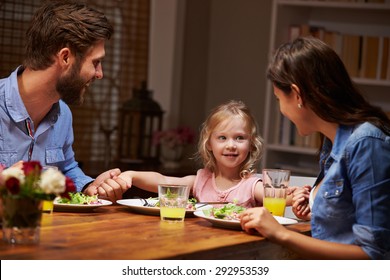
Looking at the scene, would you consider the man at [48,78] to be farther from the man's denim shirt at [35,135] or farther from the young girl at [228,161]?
the young girl at [228,161]

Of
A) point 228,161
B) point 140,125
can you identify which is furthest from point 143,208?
point 140,125

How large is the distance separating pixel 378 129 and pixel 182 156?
3108 millimetres

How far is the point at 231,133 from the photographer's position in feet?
9.29

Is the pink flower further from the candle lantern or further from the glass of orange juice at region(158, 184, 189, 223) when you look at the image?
the glass of orange juice at region(158, 184, 189, 223)

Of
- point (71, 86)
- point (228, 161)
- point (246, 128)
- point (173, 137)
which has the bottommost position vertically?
point (173, 137)

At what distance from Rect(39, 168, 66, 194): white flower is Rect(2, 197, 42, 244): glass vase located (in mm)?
42

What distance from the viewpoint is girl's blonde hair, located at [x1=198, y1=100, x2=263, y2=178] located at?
2.86 metres

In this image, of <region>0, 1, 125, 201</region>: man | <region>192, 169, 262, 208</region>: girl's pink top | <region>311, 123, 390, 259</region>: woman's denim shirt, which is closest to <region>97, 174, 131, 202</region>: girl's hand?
<region>0, 1, 125, 201</region>: man

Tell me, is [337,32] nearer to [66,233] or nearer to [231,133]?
[231,133]

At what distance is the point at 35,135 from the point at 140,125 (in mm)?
2067

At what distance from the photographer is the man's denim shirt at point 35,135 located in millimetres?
2664

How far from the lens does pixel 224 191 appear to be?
284cm

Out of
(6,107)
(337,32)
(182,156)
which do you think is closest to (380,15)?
(337,32)

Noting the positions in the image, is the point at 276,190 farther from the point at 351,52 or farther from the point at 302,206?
the point at 351,52
